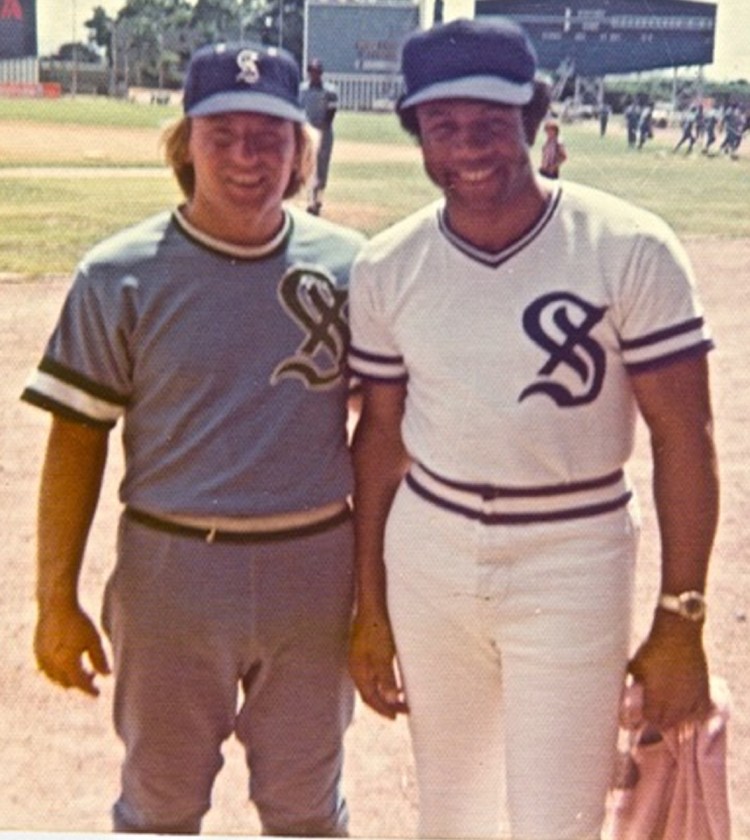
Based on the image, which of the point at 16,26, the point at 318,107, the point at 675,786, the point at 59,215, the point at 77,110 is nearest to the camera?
the point at 675,786

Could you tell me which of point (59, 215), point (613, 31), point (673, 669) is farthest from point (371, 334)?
point (59, 215)

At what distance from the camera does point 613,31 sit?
1.85 m

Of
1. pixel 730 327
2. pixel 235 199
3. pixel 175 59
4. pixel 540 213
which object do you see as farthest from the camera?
pixel 730 327

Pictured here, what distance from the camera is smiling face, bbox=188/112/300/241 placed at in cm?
153

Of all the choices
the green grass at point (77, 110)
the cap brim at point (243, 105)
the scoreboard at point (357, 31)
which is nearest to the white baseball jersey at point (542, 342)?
the cap brim at point (243, 105)

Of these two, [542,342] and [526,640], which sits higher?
[542,342]

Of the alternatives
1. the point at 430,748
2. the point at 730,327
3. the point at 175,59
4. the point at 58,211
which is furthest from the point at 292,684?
the point at 730,327

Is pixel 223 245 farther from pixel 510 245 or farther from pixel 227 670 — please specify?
pixel 227 670

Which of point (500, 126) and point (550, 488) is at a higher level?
point (500, 126)

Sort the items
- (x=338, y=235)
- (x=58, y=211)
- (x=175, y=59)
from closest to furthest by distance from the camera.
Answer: (x=338, y=235) → (x=175, y=59) → (x=58, y=211)

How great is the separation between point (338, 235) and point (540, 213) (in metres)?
0.31

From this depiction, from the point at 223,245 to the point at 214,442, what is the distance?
23cm

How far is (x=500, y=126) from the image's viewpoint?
4.71ft

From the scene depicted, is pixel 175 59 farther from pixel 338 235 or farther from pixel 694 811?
pixel 694 811
